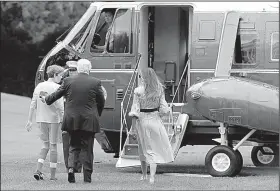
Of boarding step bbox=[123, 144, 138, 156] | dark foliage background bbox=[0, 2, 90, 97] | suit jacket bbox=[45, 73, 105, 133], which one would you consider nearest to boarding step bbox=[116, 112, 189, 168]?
boarding step bbox=[123, 144, 138, 156]

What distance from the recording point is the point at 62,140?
15.0 m

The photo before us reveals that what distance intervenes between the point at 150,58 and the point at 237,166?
312cm

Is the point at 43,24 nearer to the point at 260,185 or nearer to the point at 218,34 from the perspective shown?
the point at 218,34

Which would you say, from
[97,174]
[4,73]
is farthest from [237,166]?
[4,73]

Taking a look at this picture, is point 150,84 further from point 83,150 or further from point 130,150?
point 130,150

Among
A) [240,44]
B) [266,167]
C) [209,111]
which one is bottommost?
[266,167]

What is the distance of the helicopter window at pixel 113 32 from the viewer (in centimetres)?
1647

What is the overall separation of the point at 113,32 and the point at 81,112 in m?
3.72

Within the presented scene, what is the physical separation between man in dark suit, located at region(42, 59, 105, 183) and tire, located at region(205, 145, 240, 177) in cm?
259

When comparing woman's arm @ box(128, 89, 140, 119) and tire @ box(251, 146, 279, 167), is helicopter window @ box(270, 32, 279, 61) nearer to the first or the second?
tire @ box(251, 146, 279, 167)

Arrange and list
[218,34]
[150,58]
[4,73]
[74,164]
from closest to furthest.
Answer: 1. [74,164]
2. [218,34]
3. [150,58]
4. [4,73]

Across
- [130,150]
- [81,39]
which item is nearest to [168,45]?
[81,39]

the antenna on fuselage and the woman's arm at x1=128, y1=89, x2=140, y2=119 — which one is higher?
the antenna on fuselage

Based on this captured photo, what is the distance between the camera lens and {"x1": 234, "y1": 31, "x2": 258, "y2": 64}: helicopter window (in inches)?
631
